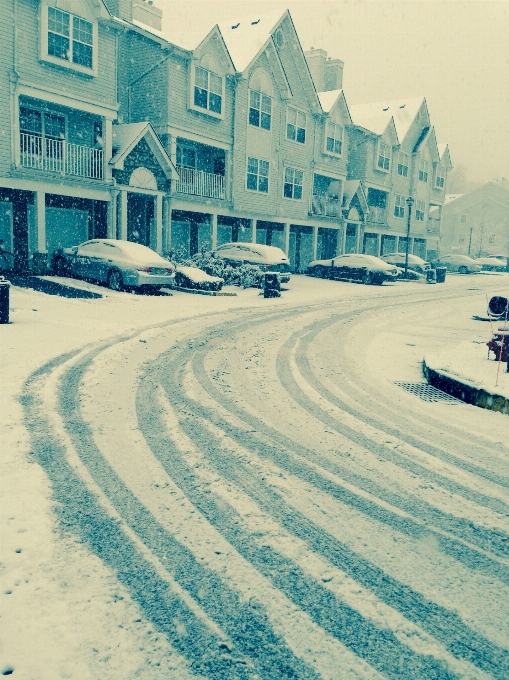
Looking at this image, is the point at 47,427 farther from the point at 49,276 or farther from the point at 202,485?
the point at 49,276

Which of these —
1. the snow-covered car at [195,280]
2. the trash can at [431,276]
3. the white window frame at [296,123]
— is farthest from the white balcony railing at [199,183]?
the trash can at [431,276]

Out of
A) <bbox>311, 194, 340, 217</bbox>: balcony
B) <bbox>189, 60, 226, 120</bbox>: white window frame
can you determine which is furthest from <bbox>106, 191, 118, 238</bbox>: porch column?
<bbox>311, 194, 340, 217</bbox>: balcony

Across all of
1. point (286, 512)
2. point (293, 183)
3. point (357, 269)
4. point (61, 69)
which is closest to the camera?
point (286, 512)

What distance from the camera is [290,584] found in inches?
123

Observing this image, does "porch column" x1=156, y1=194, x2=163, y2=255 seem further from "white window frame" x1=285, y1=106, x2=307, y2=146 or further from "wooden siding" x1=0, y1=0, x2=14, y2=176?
"white window frame" x1=285, y1=106, x2=307, y2=146

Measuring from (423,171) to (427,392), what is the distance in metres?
46.6

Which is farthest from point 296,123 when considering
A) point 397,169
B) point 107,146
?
point 397,169

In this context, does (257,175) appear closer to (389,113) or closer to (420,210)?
(389,113)

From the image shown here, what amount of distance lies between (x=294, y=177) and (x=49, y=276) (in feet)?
61.8

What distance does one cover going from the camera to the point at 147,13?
3006 cm

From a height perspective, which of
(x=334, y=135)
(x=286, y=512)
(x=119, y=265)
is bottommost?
(x=286, y=512)

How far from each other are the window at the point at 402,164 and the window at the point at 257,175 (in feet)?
62.1

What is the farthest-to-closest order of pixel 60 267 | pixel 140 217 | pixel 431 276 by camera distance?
pixel 431 276 → pixel 140 217 → pixel 60 267

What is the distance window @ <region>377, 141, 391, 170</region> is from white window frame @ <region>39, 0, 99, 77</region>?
84.3 feet
